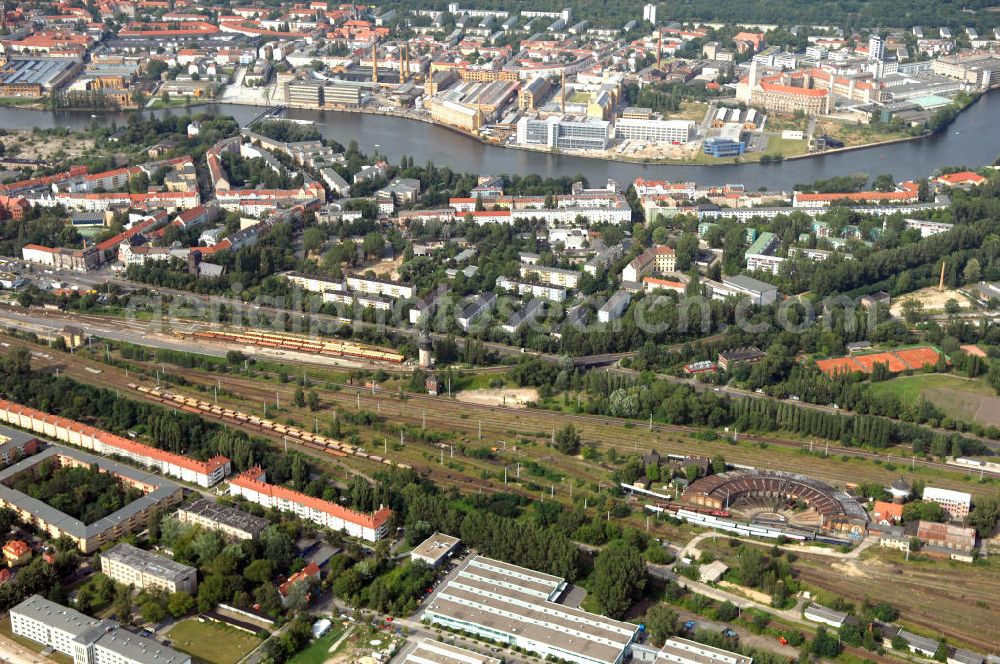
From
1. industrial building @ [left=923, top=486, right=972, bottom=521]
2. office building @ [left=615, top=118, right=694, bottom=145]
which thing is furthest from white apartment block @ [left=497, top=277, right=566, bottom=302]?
office building @ [left=615, top=118, right=694, bottom=145]

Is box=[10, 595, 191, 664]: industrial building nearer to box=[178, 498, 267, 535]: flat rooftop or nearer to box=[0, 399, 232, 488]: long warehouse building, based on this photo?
box=[178, 498, 267, 535]: flat rooftop

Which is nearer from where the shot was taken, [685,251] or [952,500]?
[952,500]

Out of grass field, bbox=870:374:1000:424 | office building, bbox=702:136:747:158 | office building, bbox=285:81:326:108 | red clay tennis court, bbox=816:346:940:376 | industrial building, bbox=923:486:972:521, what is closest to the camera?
industrial building, bbox=923:486:972:521

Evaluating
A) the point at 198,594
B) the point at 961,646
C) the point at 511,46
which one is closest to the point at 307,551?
the point at 198,594

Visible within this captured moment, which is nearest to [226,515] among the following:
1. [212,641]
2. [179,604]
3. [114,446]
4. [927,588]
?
[179,604]

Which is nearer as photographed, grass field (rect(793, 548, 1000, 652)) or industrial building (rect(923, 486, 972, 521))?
grass field (rect(793, 548, 1000, 652))


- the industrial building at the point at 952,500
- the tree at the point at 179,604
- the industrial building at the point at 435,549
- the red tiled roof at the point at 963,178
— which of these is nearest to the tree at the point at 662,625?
the industrial building at the point at 435,549

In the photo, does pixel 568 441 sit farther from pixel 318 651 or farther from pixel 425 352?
pixel 318 651
